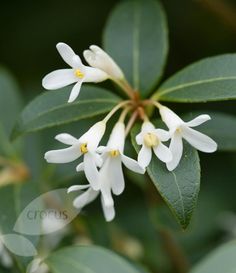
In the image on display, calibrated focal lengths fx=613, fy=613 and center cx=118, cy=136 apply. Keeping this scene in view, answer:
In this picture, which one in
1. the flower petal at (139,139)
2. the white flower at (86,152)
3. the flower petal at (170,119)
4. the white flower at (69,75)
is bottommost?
the flower petal at (170,119)

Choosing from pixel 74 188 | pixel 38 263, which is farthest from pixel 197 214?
pixel 74 188

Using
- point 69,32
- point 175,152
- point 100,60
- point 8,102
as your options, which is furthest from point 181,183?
point 69,32

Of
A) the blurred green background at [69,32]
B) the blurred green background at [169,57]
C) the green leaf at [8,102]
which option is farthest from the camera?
the blurred green background at [69,32]

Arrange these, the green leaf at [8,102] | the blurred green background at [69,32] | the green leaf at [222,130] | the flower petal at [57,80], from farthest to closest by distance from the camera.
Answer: the blurred green background at [69,32], the green leaf at [8,102], the green leaf at [222,130], the flower petal at [57,80]

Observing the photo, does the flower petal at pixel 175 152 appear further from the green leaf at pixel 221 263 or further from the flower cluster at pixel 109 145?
the green leaf at pixel 221 263

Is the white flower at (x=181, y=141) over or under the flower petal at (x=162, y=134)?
under

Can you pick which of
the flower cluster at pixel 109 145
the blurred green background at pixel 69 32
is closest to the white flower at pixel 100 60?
the flower cluster at pixel 109 145

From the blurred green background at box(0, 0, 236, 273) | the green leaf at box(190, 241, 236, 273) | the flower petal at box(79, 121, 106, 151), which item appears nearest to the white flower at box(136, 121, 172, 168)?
the flower petal at box(79, 121, 106, 151)

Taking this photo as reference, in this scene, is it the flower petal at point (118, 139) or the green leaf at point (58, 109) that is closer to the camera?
the flower petal at point (118, 139)
